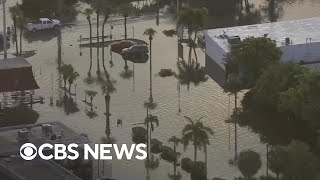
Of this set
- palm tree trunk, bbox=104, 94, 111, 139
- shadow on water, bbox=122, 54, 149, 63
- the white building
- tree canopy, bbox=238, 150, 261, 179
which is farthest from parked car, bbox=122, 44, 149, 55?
tree canopy, bbox=238, 150, 261, 179

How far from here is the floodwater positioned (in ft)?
40.5

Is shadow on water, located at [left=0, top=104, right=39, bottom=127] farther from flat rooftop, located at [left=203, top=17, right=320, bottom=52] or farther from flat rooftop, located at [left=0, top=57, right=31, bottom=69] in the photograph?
flat rooftop, located at [left=203, top=17, right=320, bottom=52]

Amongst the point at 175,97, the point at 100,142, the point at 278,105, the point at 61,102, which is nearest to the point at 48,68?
the point at 61,102

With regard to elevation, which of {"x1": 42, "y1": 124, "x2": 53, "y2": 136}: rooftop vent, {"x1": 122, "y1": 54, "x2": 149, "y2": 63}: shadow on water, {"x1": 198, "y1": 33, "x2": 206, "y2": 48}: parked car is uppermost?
{"x1": 198, "y1": 33, "x2": 206, "y2": 48}: parked car

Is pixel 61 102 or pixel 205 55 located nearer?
pixel 61 102

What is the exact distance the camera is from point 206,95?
15156 millimetres

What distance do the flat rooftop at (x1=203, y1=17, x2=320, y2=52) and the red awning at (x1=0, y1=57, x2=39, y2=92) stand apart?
4.06 m

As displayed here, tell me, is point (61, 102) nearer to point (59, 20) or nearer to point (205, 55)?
point (205, 55)

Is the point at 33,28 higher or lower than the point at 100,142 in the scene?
higher

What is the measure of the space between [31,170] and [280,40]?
7553mm

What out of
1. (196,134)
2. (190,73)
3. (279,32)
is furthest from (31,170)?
(279,32)

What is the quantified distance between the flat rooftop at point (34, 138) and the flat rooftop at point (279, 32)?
5.21m

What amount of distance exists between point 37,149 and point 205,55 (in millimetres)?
7006

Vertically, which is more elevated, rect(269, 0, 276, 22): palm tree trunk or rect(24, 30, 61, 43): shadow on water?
rect(269, 0, 276, 22): palm tree trunk
